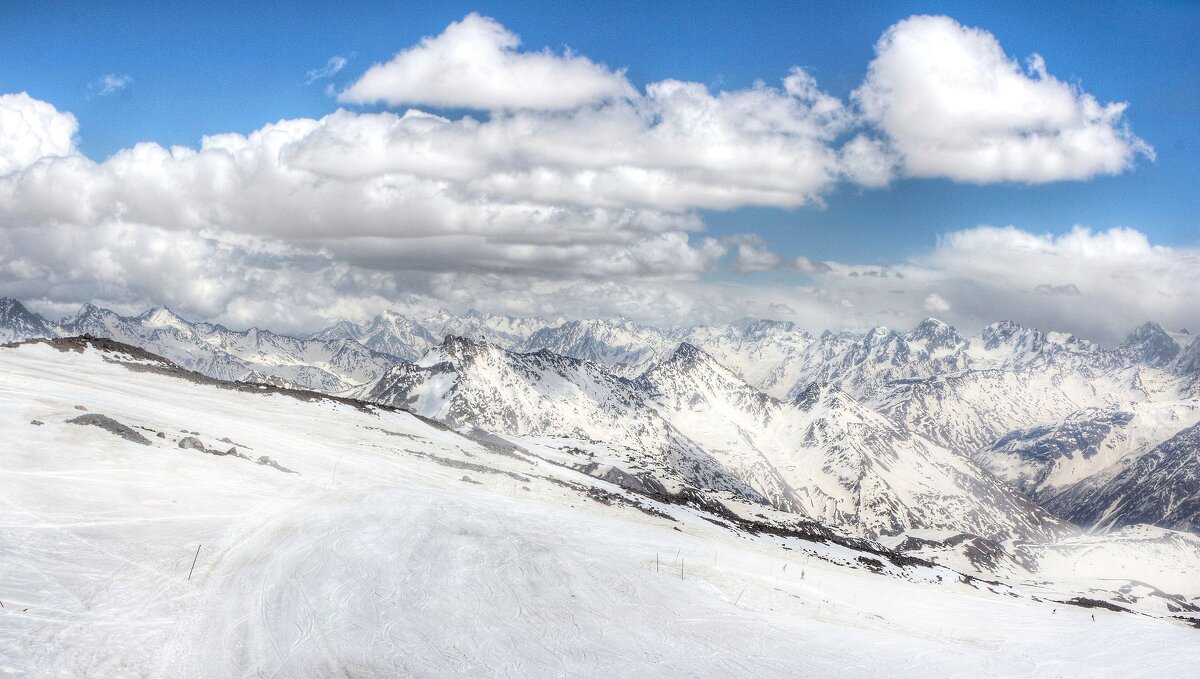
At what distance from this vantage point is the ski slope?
16.5 meters

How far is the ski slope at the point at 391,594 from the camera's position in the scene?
16.5 metres

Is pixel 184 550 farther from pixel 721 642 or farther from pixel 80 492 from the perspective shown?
pixel 721 642

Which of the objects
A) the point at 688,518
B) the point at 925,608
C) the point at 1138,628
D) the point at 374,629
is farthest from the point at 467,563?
the point at 688,518

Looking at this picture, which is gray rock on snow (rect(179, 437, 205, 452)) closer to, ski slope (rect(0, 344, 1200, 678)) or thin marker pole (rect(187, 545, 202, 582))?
ski slope (rect(0, 344, 1200, 678))

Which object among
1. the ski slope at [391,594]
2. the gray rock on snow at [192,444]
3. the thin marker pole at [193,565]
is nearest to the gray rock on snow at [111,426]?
the ski slope at [391,594]

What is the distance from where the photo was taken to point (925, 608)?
3048 cm

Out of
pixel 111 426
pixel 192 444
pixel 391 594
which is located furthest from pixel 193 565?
pixel 192 444

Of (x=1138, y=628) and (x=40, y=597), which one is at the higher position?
(x=1138, y=628)

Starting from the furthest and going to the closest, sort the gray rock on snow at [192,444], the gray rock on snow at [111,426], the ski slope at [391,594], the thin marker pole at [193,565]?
the gray rock on snow at [192,444], the gray rock on snow at [111,426], the thin marker pole at [193,565], the ski slope at [391,594]

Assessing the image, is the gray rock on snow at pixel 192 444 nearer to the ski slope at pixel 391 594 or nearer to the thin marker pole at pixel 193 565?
the ski slope at pixel 391 594

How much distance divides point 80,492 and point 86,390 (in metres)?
27.7

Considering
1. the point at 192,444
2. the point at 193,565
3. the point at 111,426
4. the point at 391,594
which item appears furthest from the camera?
the point at 192,444

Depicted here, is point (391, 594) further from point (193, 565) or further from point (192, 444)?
point (192, 444)

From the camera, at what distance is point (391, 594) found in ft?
66.3
